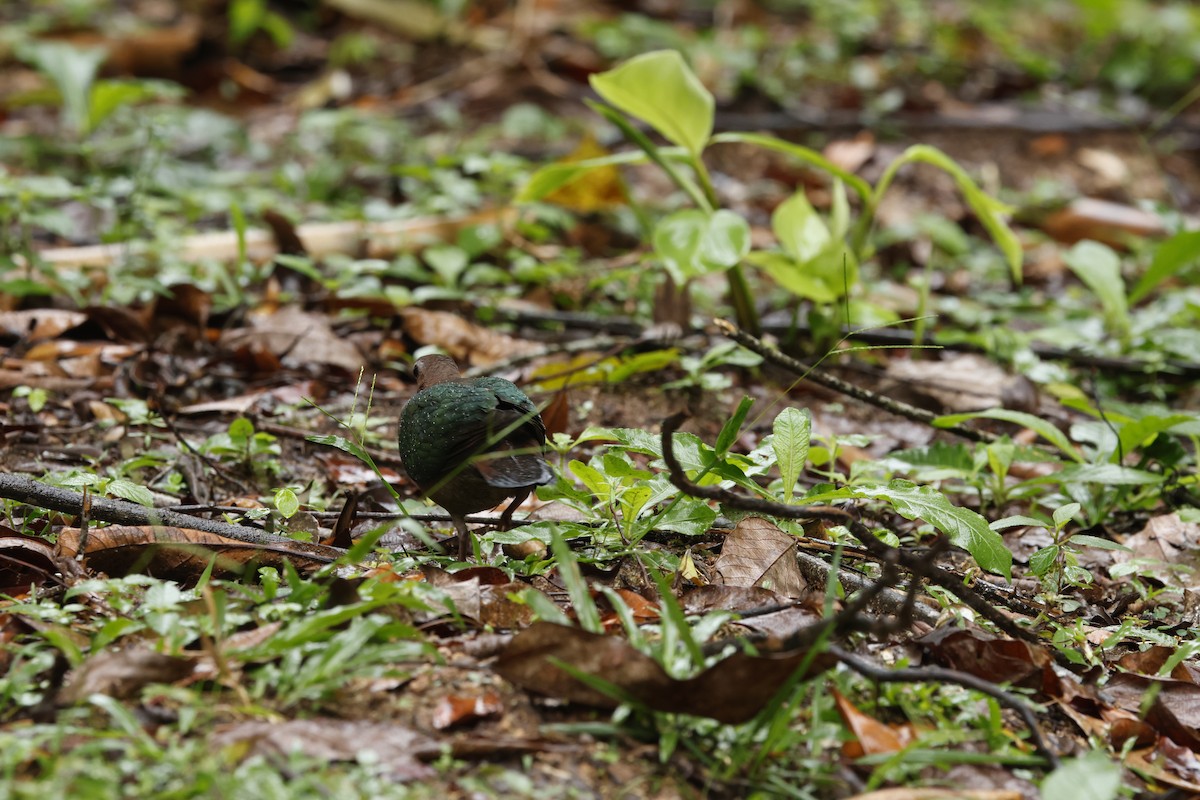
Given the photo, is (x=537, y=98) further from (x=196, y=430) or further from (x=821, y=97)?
(x=196, y=430)

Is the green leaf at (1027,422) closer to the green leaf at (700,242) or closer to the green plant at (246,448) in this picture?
the green leaf at (700,242)

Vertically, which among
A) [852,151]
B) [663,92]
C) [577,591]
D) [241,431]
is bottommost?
[852,151]

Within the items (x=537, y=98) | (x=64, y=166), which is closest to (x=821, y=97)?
(x=537, y=98)

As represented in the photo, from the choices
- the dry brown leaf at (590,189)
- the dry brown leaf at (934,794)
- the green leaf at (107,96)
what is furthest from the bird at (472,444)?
the green leaf at (107,96)

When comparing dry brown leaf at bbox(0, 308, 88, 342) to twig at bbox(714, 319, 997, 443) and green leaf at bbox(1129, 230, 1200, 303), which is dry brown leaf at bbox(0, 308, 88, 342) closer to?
twig at bbox(714, 319, 997, 443)

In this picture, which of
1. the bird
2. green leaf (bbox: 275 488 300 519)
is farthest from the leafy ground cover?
the bird

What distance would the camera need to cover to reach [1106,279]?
11.4 feet

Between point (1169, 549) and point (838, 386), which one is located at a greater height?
point (838, 386)

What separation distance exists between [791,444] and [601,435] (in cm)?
37

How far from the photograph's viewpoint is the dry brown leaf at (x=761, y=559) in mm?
1918

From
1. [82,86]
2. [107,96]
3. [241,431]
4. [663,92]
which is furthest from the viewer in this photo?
[82,86]

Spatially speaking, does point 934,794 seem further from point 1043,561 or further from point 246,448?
point 246,448

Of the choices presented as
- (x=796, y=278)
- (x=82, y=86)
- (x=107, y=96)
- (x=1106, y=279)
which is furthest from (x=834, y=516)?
(x=82, y=86)

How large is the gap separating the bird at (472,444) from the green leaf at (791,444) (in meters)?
0.47
